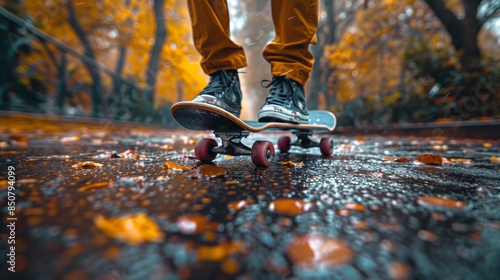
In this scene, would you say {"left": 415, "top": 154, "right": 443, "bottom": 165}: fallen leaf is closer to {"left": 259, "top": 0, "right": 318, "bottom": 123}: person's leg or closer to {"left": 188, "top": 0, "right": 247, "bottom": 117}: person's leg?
{"left": 259, "top": 0, "right": 318, "bottom": 123}: person's leg

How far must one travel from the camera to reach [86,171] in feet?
4.06

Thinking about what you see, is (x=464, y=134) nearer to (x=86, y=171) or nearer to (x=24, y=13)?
(x=86, y=171)

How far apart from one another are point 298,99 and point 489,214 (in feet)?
4.28

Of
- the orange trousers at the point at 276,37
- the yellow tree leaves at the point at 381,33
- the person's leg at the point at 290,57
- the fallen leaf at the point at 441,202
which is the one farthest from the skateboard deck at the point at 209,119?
the yellow tree leaves at the point at 381,33

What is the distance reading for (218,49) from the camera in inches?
65.7

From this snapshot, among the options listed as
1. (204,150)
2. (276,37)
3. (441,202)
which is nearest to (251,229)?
(441,202)

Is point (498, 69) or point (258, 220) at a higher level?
point (498, 69)

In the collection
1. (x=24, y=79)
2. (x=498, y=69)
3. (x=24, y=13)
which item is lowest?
(x=24, y=79)

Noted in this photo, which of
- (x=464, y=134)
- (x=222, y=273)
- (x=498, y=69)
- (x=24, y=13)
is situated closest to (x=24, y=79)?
(x=24, y=13)

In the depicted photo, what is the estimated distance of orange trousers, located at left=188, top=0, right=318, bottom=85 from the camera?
163 cm

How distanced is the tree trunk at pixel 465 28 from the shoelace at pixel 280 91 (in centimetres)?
570

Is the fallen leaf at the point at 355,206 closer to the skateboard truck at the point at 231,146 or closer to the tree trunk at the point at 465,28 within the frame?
the skateboard truck at the point at 231,146

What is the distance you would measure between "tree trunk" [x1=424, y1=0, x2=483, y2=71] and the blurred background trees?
0.06 ft

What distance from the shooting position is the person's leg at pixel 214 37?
1.61 m
